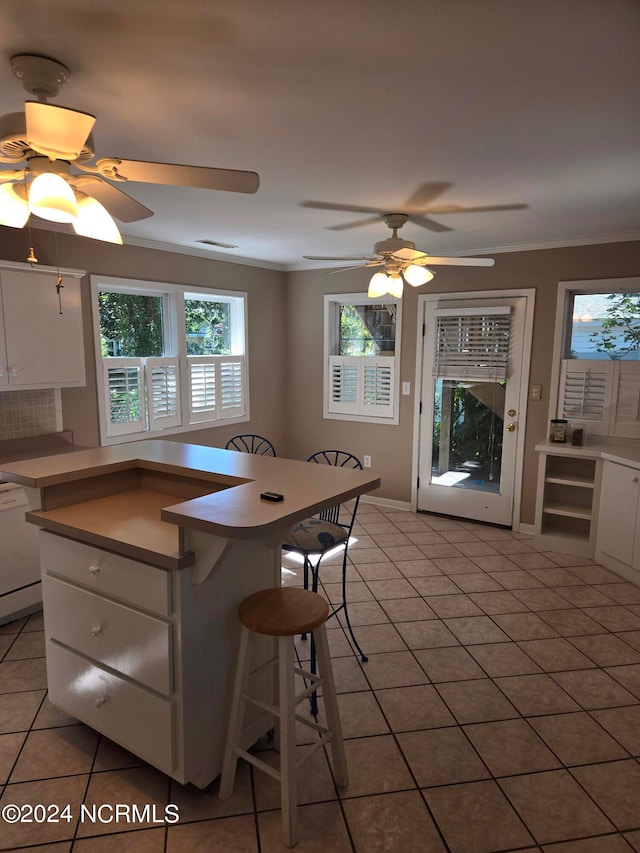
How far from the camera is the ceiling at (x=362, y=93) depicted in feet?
4.33

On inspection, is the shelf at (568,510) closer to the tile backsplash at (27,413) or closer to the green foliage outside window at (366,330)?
the green foliage outside window at (366,330)

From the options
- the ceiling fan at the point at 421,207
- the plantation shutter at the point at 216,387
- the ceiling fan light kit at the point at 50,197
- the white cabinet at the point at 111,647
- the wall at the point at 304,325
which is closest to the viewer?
the ceiling fan light kit at the point at 50,197

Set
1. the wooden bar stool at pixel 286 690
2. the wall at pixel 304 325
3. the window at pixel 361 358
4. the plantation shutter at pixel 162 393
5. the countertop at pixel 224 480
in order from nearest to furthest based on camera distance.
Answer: the countertop at pixel 224 480
the wooden bar stool at pixel 286 690
the wall at pixel 304 325
the plantation shutter at pixel 162 393
the window at pixel 361 358

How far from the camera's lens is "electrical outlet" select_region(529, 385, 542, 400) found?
4.39m

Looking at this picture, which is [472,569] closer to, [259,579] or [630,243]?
[259,579]

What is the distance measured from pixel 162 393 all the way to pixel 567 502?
347 centimetres

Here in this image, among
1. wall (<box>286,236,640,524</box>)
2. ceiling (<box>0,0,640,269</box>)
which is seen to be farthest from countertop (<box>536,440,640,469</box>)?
ceiling (<box>0,0,640,269</box>)

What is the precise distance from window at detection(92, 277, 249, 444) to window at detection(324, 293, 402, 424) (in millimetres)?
912

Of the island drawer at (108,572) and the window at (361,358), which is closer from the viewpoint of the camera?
the island drawer at (108,572)

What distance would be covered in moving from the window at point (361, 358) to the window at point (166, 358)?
91 cm

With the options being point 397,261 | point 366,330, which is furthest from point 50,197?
point 366,330

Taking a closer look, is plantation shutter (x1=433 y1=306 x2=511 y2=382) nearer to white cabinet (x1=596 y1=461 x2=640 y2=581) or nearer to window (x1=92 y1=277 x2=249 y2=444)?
white cabinet (x1=596 y1=461 x2=640 y2=581)

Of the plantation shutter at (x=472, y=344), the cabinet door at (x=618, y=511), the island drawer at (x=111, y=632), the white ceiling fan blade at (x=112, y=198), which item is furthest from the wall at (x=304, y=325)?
the island drawer at (x=111, y=632)

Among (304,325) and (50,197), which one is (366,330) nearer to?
(304,325)
